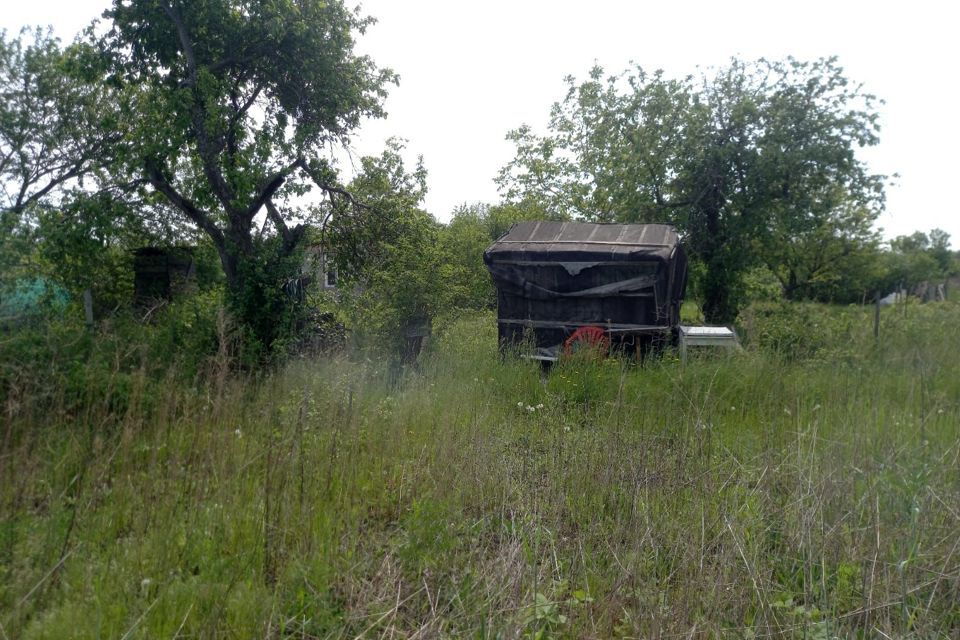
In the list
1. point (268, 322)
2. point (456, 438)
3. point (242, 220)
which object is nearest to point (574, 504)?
point (456, 438)

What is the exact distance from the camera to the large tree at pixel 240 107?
8.81 m

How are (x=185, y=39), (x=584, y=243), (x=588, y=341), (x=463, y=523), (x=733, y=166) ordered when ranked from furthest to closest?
(x=733, y=166) → (x=584, y=243) → (x=185, y=39) → (x=588, y=341) → (x=463, y=523)

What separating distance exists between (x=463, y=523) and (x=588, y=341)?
16.1 feet

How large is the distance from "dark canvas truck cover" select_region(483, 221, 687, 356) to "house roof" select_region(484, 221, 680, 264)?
1cm

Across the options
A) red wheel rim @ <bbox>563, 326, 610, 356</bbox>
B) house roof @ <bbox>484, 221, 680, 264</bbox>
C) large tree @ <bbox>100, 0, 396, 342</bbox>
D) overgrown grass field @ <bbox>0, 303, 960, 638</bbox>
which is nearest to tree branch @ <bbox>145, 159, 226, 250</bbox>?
large tree @ <bbox>100, 0, 396, 342</bbox>

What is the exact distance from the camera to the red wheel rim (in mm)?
7703

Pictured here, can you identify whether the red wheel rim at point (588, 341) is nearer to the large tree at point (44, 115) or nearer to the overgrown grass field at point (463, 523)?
the overgrown grass field at point (463, 523)

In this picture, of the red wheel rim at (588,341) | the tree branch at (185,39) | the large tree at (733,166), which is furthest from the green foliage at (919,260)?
the tree branch at (185,39)

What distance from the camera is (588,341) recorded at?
27.1ft

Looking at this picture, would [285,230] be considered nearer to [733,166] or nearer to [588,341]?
[588,341]

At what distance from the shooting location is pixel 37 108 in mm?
15594

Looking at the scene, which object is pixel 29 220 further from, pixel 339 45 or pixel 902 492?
pixel 902 492

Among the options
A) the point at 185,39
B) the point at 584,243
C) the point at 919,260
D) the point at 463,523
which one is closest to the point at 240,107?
the point at 185,39

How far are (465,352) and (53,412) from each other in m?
4.87
